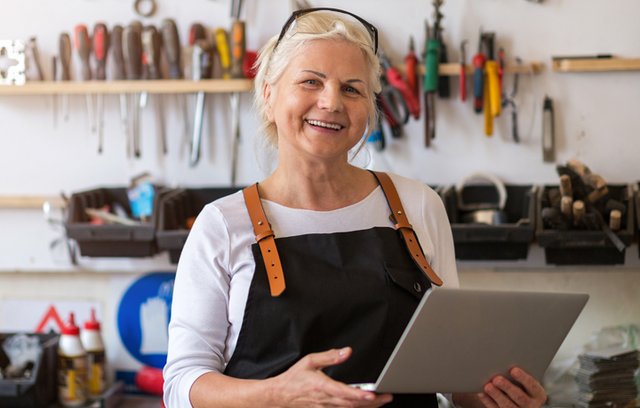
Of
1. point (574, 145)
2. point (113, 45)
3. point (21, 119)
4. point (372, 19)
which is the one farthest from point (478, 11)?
point (21, 119)

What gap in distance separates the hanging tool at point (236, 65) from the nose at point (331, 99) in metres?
1.27

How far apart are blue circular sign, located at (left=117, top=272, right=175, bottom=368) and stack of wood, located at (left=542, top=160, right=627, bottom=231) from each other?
1189 millimetres

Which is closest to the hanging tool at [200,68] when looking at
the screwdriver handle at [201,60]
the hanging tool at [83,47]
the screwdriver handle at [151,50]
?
the screwdriver handle at [201,60]

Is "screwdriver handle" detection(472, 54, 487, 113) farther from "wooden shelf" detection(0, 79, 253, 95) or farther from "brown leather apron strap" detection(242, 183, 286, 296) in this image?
"brown leather apron strap" detection(242, 183, 286, 296)

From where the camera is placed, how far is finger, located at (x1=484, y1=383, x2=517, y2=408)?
4.49ft

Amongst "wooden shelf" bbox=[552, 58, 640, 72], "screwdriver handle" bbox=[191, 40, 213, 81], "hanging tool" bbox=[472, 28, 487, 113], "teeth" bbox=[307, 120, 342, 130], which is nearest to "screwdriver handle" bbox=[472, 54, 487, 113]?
"hanging tool" bbox=[472, 28, 487, 113]

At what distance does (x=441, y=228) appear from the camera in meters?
1.59

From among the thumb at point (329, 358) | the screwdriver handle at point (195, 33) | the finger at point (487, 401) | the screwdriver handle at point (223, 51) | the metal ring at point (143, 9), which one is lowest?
the finger at point (487, 401)

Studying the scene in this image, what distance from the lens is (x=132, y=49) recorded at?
8.93 feet

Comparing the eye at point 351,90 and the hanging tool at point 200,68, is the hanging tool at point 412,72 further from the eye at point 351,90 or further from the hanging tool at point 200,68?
the eye at point 351,90

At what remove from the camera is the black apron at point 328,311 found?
145 centimetres

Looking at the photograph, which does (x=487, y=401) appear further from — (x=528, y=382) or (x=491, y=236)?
(x=491, y=236)

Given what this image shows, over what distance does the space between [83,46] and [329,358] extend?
1.80 meters

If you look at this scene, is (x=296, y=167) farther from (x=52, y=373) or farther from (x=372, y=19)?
(x=52, y=373)
